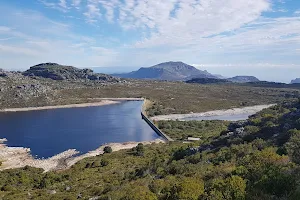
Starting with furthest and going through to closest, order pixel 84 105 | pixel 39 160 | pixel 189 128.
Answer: pixel 84 105
pixel 189 128
pixel 39 160

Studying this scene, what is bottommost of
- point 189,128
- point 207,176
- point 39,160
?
point 39,160

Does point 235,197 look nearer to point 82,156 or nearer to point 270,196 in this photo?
point 270,196

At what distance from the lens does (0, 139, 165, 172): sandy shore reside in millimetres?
Answer: 41688

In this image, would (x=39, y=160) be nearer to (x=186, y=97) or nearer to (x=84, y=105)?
(x=84, y=105)

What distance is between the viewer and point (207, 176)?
16703 millimetres

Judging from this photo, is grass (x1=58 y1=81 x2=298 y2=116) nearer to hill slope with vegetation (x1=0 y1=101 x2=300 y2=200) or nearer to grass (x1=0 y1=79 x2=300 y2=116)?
grass (x1=0 y1=79 x2=300 y2=116)

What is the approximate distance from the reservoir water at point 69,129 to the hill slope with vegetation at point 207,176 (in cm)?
1421

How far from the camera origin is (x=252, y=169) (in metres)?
15.0

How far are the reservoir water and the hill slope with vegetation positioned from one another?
46.6 feet

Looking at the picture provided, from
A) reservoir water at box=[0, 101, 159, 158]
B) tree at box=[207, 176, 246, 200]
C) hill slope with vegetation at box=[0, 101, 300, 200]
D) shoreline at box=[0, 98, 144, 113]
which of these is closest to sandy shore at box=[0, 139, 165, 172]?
reservoir water at box=[0, 101, 159, 158]

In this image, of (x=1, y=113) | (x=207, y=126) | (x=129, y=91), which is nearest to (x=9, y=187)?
(x=207, y=126)

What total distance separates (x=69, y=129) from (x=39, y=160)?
2500 cm

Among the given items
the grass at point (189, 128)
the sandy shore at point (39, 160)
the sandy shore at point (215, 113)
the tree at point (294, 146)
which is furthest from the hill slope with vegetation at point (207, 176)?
the sandy shore at point (215, 113)

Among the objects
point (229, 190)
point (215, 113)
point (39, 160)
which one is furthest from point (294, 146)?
point (215, 113)
